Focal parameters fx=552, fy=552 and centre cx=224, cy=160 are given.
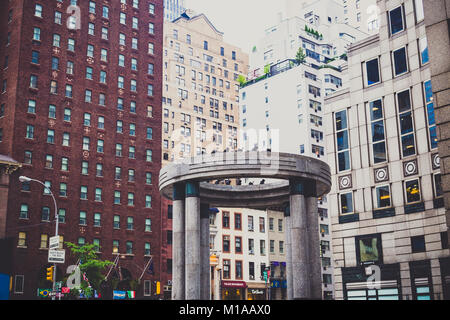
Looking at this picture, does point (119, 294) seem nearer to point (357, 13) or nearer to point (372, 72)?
point (372, 72)

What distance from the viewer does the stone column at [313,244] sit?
37.5 meters

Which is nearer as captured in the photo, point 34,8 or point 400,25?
point 400,25

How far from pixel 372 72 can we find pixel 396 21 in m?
5.62

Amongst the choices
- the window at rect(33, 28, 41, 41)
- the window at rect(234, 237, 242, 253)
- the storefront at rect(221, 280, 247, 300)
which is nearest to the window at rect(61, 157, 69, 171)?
the window at rect(33, 28, 41, 41)

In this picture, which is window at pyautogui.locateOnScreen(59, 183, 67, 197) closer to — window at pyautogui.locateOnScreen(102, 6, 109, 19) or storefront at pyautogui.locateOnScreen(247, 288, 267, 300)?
window at pyautogui.locateOnScreen(102, 6, 109, 19)

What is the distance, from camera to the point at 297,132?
118 meters

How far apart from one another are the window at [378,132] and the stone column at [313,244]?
19.1 m

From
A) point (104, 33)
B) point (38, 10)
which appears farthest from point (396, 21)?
point (38, 10)

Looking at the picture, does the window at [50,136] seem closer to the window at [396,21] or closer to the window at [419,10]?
the window at [396,21]

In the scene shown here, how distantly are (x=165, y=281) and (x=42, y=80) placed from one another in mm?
38452

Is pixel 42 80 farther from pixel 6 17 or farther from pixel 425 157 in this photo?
pixel 425 157

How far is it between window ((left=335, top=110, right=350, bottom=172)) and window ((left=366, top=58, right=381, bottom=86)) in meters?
4.44

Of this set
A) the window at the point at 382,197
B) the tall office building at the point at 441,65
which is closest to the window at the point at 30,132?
the window at the point at 382,197
